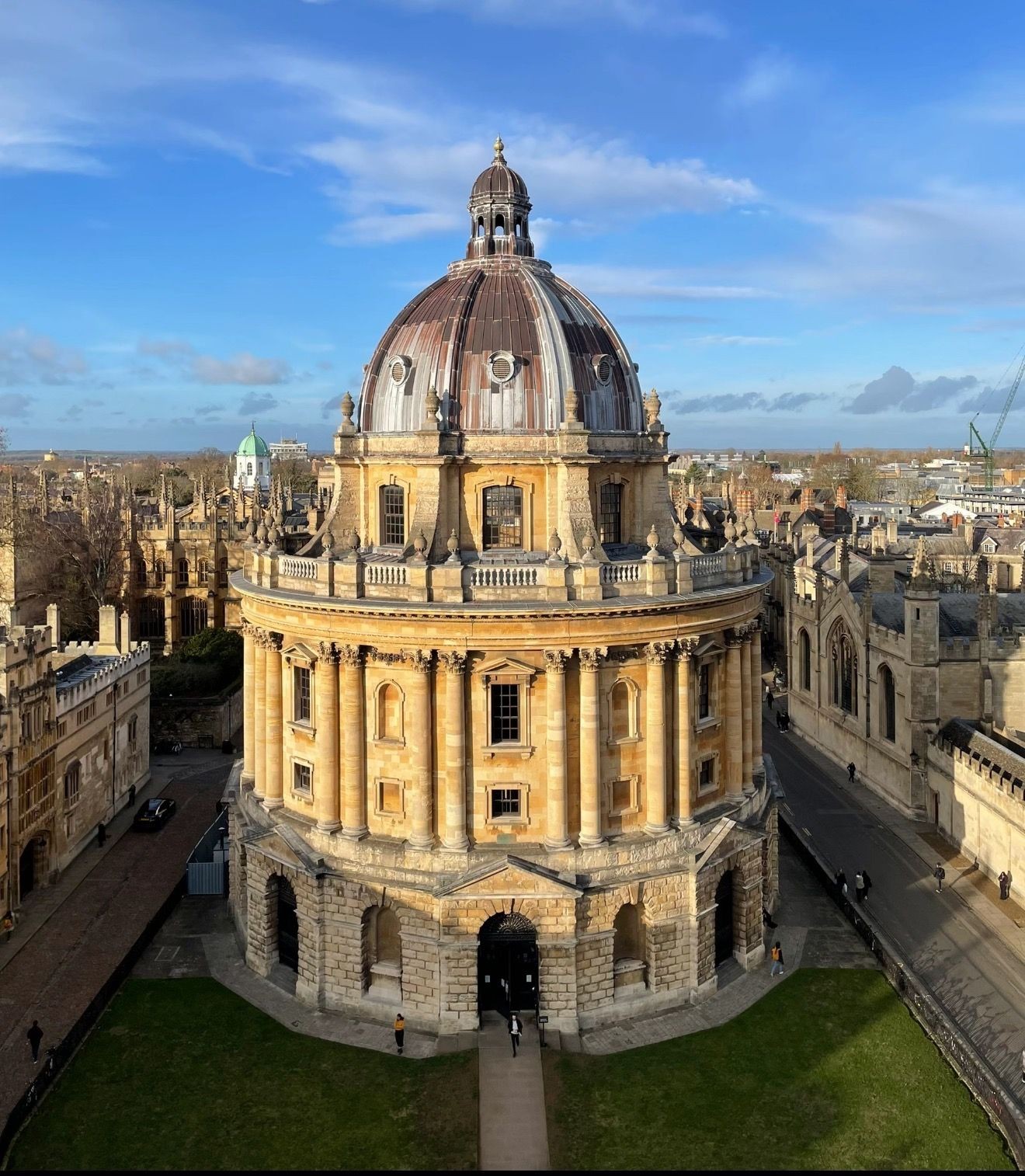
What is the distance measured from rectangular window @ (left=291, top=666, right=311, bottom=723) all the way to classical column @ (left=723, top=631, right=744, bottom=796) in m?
15.0

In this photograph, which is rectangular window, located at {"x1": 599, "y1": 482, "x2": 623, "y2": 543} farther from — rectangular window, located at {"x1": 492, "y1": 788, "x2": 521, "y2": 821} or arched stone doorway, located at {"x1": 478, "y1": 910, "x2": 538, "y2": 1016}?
arched stone doorway, located at {"x1": 478, "y1": 910, "x2": 538, "y2": 1016}

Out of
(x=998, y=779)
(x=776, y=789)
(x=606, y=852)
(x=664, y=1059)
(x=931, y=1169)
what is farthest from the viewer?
(x=998, y=779)

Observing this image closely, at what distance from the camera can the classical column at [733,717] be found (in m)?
37.8

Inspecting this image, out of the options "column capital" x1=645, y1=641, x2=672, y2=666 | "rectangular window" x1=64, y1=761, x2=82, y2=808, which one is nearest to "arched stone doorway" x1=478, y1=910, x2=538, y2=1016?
"column capital" x1=645, y1=641, x2=672, y2=666

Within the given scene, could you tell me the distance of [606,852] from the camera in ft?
111

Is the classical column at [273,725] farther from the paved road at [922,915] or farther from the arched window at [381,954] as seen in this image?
the paved road at [922,915]

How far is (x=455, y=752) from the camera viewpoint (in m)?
33.4

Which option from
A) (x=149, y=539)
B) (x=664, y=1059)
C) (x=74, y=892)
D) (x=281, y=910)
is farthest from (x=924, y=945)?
(x=149, y=539)

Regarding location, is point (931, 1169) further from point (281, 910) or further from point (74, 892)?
point (74, 892)

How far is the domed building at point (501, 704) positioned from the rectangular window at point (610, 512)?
214mm

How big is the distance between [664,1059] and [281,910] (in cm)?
1431

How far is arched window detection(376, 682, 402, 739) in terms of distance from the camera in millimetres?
34625

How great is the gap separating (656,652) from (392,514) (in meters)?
10.9

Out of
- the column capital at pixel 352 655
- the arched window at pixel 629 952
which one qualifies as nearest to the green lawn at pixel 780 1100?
the arched window at pixel 629 952
